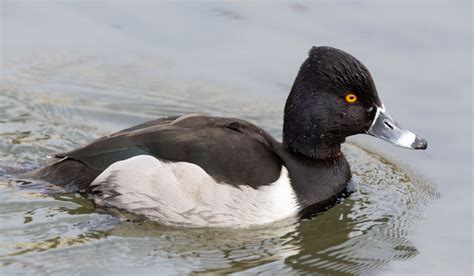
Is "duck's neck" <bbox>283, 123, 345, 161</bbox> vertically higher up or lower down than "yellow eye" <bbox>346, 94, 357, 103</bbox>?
lower down

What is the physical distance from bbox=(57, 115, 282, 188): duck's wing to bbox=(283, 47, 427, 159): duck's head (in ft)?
1.14

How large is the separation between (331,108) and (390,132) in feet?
2.01

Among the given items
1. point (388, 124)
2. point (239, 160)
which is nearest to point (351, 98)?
point (388, 124)

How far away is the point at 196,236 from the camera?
25.7ft

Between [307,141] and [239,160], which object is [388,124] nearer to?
[307,141]

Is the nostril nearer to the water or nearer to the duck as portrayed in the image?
the duck

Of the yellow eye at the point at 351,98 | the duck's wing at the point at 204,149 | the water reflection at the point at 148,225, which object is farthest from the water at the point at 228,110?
the yellow eye at the point at 351,98

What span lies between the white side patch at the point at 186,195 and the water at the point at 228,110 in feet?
0.37

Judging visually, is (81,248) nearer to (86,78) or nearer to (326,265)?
(326,265)

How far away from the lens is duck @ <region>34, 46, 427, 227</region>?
7.88 meters

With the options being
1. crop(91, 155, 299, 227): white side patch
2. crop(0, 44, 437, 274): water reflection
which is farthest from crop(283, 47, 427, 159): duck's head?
crop(0, 44, 437, 274): water reflection

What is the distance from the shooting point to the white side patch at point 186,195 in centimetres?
786

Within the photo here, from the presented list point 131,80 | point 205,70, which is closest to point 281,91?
point 205,70

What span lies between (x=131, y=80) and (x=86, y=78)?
19.6 inches
